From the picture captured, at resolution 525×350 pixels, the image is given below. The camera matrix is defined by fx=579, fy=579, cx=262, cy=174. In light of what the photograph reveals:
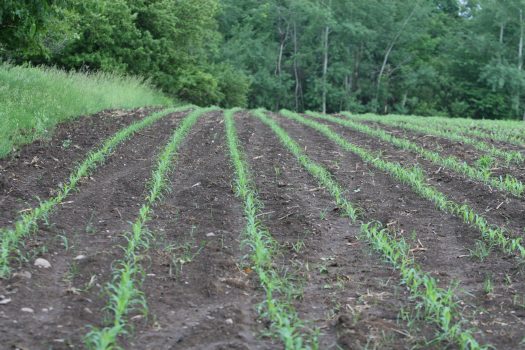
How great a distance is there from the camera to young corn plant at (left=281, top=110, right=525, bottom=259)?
5.48 m

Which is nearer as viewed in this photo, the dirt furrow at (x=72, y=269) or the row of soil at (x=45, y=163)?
the dirt furrow at (x=72, y=269)

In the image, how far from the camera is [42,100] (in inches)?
480

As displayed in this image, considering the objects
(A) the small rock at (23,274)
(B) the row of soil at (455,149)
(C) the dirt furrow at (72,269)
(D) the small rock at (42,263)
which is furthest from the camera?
(B) the row of soil at (455,149)

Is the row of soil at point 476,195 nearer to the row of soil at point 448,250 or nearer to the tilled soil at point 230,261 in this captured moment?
the tilled soil at point 230,261

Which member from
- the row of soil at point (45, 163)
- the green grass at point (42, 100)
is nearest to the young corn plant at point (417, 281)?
the row of soil at point (45, 163)

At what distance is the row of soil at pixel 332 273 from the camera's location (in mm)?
3793

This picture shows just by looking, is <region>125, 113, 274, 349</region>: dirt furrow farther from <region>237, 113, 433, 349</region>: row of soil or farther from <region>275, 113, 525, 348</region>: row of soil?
<region>275, 113, 525, 348</region>: row of soil

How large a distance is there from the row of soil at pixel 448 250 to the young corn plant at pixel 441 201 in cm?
11

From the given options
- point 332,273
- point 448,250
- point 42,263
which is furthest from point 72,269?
point 448,250

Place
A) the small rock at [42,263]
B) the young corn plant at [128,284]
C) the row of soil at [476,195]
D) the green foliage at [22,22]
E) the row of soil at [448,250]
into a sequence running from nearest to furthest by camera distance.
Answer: the young corn plant at [128,284], the row of soil at [448,250], the small rock at [42,263], the row of soil at [476,195], the green foliage at [22,22]

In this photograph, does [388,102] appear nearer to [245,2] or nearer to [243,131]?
[245,2]

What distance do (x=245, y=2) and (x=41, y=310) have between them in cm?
4747

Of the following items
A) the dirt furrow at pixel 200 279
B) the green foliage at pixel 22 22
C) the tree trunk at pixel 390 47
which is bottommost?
the dirt furrow at pixel 200 279

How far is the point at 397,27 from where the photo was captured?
4528 cm
